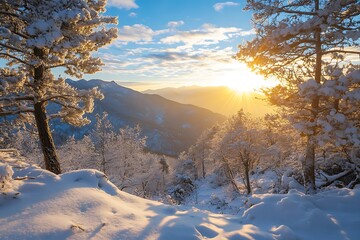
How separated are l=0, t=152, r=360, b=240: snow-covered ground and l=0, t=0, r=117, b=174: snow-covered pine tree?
3824 millimetres

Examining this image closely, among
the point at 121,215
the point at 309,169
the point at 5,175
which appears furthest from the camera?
the point at 309,169

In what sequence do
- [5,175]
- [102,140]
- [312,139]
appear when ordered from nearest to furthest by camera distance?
[5,175] → [312,139] → [102,140]

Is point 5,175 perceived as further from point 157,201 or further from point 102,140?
point 102,140

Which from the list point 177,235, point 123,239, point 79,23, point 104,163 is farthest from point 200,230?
point 104,163

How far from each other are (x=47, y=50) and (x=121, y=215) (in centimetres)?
751

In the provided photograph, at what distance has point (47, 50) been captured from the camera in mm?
9797

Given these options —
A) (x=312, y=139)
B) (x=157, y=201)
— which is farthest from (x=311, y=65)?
(x=157, y=201)

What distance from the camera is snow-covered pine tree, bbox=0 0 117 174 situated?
8133mm

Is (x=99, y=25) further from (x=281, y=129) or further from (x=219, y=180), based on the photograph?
(x=219, y=180)

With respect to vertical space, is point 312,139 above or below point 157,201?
above

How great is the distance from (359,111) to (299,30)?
3610mm

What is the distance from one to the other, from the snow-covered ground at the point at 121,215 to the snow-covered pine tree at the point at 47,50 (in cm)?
382

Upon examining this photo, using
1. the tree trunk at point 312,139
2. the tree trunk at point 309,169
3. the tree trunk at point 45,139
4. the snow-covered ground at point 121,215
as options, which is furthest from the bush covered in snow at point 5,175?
the tree trunk at point 309,169

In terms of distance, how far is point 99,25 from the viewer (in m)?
10.3
